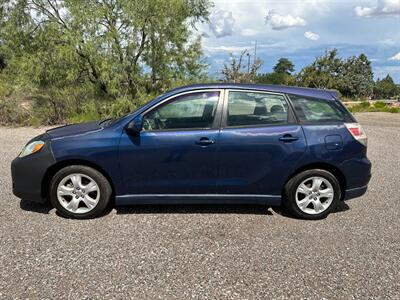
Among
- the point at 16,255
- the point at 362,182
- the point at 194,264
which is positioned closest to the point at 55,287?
the point at 16,255

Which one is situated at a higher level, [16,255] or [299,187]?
[299,187]

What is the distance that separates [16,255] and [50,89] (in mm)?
9049

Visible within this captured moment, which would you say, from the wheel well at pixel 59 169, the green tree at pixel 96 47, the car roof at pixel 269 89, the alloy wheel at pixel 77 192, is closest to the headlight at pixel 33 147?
the wheel well at pixel 59 169

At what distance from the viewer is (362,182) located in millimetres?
4406

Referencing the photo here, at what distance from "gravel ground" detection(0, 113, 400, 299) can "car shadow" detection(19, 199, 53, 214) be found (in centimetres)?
1

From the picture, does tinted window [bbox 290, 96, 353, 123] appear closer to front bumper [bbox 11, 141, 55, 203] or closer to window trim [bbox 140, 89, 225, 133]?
window trim [bbox 140, 89, 225, 133]

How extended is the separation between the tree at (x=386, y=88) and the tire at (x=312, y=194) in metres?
86.4

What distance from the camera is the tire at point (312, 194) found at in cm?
429

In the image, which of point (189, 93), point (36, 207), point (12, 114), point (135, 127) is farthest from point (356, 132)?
point (12, 114)

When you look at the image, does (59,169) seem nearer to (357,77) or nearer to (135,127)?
(135,127)

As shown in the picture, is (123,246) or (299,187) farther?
(299,187)

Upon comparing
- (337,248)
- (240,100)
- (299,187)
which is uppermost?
(240,100)

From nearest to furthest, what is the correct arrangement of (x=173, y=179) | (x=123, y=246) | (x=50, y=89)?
(x=123, y=246), (x=173, y=179), (x=50, y=89)

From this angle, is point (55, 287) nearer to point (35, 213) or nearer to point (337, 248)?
point (35, 213)
